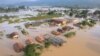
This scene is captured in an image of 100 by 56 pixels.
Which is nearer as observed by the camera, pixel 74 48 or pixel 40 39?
pixel 74 48

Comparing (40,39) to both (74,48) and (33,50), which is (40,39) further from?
(33,50)

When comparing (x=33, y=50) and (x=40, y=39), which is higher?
(x=33, y=50)

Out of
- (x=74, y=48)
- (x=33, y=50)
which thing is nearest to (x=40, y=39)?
(x=74, y=48)

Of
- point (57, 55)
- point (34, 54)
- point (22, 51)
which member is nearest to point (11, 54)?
point (22, 51)

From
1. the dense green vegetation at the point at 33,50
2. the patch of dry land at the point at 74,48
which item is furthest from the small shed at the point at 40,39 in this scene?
the dense green vegetation at the point at 33,50

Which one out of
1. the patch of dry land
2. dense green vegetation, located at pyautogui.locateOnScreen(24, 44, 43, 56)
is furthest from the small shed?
dense green vegetation, located at pyautogui.locateOnScreen(24, 44, 43, 56)

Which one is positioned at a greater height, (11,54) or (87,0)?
(11,54)

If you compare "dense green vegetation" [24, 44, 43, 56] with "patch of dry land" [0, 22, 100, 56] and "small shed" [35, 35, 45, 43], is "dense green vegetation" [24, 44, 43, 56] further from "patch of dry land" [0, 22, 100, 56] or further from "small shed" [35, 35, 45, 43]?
"small shed" [35, 35, 45, 43]

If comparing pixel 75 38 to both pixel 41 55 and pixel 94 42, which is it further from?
pixel 41 55

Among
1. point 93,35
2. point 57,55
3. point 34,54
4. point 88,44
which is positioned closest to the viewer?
point 34,54
